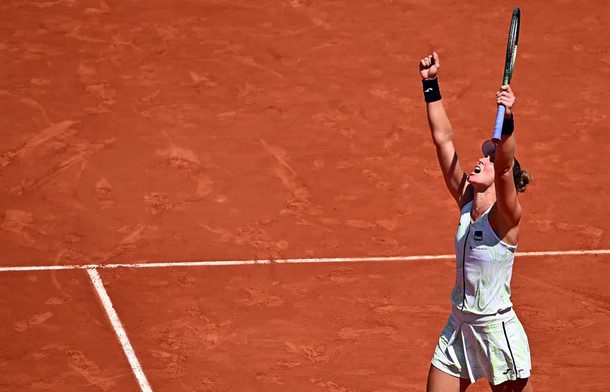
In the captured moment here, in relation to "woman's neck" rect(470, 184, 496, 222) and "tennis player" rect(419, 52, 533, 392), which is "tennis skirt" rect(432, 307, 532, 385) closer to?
"tennis player" rect(419, 52, 533, 392)

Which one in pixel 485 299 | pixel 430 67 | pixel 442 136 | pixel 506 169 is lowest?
pixel 485 299

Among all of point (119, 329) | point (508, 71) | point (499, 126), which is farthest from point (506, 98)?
point (119, 329)

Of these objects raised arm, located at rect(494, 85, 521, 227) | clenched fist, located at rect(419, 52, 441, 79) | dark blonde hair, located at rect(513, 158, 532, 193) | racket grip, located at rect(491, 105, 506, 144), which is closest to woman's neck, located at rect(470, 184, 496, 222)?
dark blonde hair, located at rect(513, 158, 532, 193)

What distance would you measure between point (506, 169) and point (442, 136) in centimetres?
91

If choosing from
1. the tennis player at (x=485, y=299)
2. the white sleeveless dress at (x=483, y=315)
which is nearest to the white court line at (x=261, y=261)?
the tennis player at (x=485, y=299)

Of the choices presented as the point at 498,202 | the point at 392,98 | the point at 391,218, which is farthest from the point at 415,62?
the point at 498,202

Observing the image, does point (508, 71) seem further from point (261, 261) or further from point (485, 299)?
point (261, 261)

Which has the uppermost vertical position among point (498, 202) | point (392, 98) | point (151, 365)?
point (498, 202)

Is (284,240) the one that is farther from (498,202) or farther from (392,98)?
(498,202)

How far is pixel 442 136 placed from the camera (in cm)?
748

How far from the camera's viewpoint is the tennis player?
6945mm

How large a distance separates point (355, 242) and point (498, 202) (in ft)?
15.0

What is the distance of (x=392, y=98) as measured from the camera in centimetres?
1395

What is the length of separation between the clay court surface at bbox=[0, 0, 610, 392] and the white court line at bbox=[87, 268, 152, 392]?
0.13 feet
